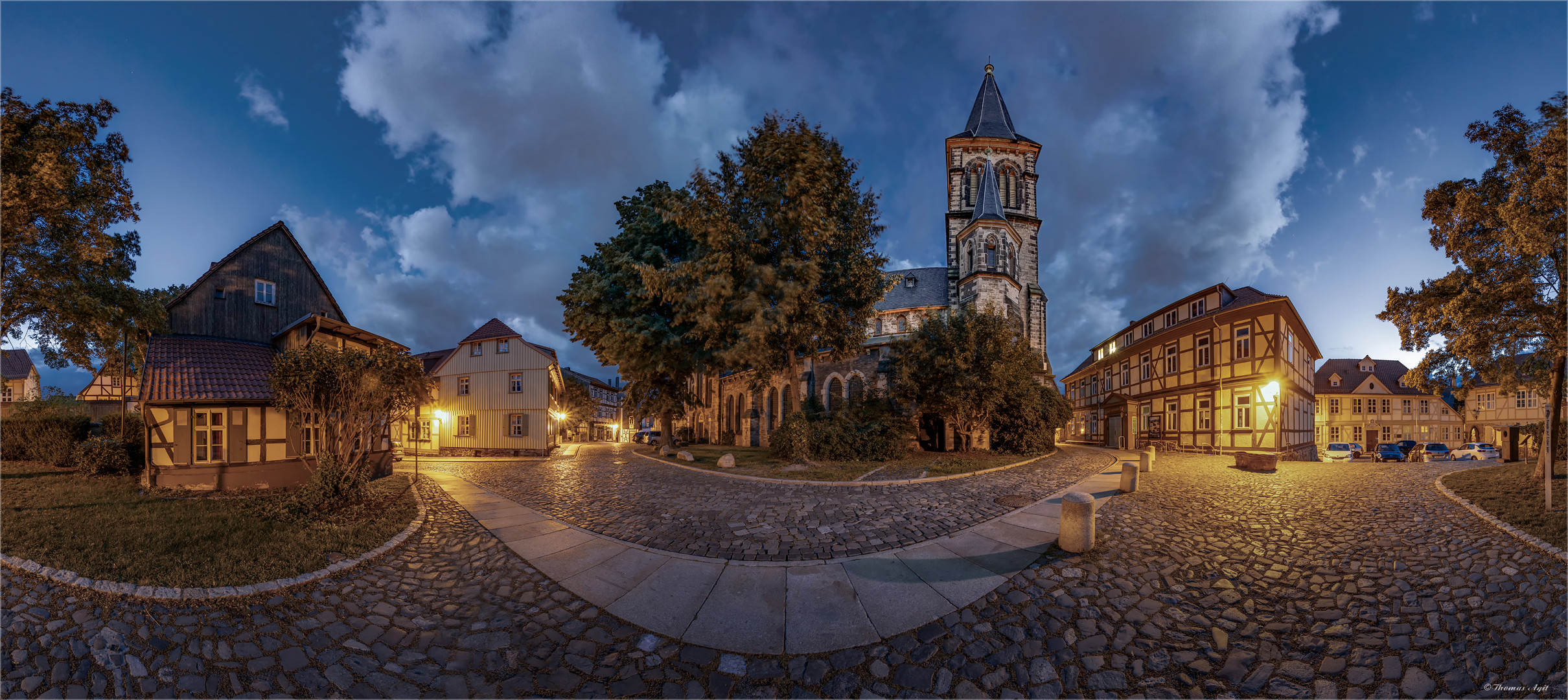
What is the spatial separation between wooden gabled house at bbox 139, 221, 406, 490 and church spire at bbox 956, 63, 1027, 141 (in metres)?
48.7

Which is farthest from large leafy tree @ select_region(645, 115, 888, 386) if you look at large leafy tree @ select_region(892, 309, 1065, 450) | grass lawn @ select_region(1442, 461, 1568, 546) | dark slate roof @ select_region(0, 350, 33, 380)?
dark slate roof @ select_region(0, 350, 33, 380)

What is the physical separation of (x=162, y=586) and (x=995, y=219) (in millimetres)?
39236

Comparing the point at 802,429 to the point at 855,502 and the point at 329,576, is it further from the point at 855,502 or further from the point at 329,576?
the point at 329,576

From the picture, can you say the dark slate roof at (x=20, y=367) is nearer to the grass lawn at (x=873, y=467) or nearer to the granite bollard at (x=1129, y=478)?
the grass lawn at (x=873, y=467)

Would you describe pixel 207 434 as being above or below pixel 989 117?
below

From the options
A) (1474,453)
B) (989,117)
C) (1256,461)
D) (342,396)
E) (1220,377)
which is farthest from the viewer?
(989,117)

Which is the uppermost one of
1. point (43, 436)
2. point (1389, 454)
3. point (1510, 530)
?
point (43, 436)

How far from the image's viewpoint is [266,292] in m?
16.0

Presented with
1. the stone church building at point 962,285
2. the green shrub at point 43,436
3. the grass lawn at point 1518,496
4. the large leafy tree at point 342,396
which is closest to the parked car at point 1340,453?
the stone church building at point 962,285

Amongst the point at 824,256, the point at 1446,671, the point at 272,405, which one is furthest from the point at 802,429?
the point at 272,405

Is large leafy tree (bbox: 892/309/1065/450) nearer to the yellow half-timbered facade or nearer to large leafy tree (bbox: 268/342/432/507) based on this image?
the yellow half-timbered facade

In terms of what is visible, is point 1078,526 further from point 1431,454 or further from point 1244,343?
point 1431,454

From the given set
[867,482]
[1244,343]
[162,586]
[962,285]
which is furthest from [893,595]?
[962,285]

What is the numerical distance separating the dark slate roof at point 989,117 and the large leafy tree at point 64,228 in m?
50.7
